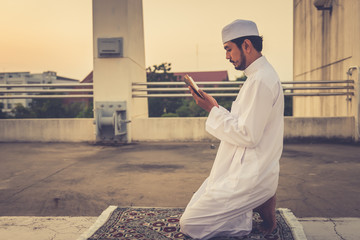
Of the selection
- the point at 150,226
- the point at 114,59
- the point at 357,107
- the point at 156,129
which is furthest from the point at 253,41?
the point at 357,107

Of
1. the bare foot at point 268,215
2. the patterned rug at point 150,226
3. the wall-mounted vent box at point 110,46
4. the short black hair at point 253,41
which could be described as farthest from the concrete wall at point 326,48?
the short black hair at point 253,41

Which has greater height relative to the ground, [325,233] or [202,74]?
[202,74]

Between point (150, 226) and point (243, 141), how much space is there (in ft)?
3.61

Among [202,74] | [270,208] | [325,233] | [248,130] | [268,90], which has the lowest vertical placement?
[325,233]

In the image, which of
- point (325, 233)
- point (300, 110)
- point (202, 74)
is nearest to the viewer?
point (325, 233)

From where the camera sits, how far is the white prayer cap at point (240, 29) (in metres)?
2.26

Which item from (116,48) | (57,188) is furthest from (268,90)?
(116,48)

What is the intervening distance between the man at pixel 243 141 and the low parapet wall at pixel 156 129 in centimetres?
573

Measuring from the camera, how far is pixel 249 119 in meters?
2.18

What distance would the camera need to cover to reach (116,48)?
26.0 ft

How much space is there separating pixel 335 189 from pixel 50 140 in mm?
6543

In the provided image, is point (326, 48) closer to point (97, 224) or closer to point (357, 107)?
point (357, 107)

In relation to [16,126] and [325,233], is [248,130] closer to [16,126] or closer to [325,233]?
[325,233]

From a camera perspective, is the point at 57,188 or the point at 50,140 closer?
the point at 57,188
